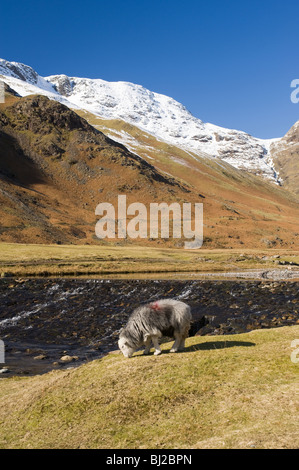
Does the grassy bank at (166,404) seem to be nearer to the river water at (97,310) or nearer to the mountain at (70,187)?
the river water at (97,310)

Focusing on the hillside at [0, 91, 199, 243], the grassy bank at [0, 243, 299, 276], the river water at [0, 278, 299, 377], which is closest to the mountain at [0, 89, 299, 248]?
the hillside at [0, 91, 199, 243]

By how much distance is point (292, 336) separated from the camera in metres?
16.6

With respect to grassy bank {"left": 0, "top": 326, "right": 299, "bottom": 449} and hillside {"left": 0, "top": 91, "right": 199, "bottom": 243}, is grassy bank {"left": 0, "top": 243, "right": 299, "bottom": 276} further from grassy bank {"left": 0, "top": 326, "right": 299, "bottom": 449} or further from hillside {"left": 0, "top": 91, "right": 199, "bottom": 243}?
grassy bank {"left": 0, "top": 326, "right": 299, "bottom": 449}

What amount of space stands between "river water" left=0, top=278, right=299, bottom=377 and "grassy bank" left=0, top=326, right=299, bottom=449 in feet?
37.5

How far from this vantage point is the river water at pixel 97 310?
27.9 m

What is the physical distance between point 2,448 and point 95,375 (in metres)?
4.03

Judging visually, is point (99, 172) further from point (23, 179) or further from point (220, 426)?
point (220, 426)

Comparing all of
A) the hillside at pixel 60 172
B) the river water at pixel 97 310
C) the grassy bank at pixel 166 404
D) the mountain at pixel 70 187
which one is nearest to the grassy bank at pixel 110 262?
the river water at pixel 97 310

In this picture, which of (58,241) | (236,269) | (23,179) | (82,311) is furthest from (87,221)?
(82,311)

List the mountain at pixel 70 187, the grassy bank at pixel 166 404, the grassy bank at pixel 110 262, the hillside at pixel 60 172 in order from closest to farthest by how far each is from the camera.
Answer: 1. the grassy bank at pixel 166 404
2. the grassy bank at pixel 110 262
3. the mountain at pixel 70 187
4. the hillside at pixel 60 172

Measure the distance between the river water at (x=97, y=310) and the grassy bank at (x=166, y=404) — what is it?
37.5ft

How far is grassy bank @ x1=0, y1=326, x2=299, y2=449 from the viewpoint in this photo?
→ 8711 mm

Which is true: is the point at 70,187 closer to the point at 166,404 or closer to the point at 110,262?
the point at 110,262

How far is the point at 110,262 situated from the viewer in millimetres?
76625
